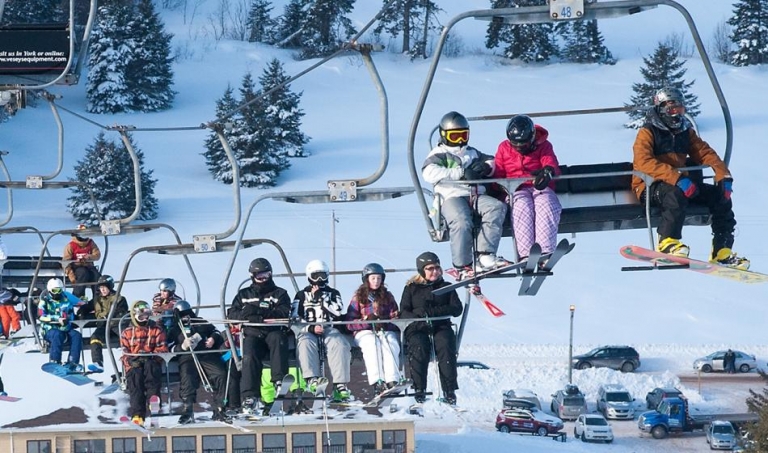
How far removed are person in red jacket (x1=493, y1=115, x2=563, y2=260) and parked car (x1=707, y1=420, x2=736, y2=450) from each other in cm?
3489

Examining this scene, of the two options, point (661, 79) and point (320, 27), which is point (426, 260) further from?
point (320, 27)

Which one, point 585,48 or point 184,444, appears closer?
point 184,444

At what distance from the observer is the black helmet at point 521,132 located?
13461 millimetres

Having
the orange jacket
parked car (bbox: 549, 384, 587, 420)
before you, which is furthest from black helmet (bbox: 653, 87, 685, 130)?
parked car (bbox: 549, 384, 587, 420)

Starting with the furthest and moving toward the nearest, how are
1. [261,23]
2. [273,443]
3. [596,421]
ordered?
[261,23], [596,421], [273,443]

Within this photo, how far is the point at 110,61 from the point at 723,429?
3547 centimetres

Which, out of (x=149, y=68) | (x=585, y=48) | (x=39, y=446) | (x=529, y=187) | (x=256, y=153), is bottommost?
(x=39, y=446)

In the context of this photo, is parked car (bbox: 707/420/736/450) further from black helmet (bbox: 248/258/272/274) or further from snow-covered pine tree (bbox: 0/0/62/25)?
black helmet (bbox: 248/258/272/274)

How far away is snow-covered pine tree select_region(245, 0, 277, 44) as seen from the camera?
282 ft

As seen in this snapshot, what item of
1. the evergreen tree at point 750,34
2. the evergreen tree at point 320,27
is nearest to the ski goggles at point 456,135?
the evergreen tree at point 320,27

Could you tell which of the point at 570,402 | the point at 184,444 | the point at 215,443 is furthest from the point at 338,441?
the point at 570,402

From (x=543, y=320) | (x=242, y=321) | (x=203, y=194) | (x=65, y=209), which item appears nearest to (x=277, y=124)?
(x=203, y=194)

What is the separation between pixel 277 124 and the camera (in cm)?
6644

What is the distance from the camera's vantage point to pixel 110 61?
236 feet
